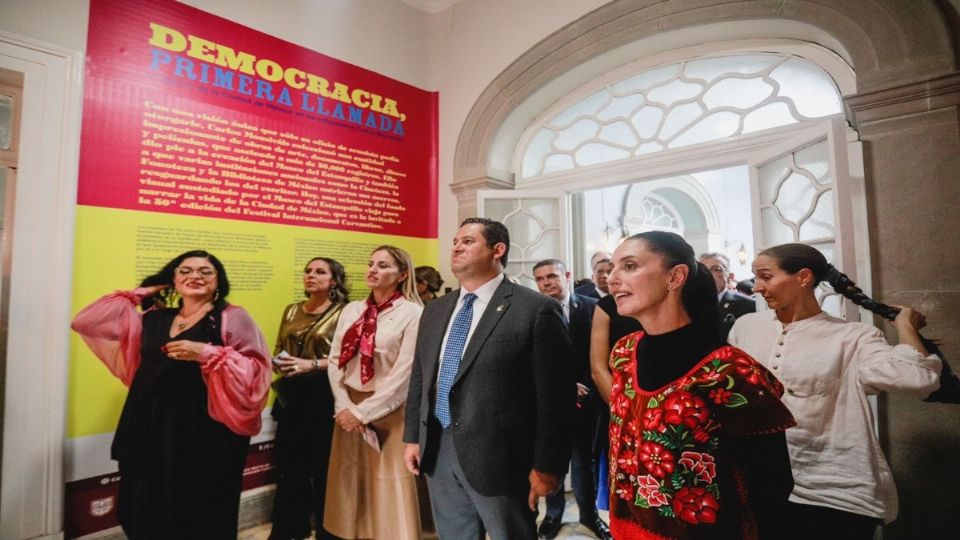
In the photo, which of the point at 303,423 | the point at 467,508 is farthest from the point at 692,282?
the point at 303,423

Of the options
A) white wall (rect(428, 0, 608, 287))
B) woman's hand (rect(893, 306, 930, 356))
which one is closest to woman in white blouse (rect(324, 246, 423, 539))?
white wall (rect(428, 0, 608, 287))

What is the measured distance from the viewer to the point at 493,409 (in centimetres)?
173

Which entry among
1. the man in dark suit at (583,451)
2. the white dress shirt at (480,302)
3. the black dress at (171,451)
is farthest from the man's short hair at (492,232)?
the black dress at (171,451)

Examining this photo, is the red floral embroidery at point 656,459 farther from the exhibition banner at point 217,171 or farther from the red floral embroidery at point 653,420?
the exhibition banner at point 217,171

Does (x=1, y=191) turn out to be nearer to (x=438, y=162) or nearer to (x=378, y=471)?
(x=378, y=471)

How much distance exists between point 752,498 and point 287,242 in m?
3.11

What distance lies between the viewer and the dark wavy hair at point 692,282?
1.19 meters

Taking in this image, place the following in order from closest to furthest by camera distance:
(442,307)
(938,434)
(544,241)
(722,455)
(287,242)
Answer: (722,455)
(442,307)
(938,434)
(287,242)
(544,241)

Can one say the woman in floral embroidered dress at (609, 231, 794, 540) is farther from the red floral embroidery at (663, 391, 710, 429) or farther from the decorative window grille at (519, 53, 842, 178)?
the decorative window grille at (519, 53, 842, 178)

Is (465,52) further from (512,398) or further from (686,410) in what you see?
(686,410)

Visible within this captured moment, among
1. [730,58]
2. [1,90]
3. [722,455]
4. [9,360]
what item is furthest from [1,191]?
[730,58]

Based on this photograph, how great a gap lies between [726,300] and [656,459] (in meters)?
2.51

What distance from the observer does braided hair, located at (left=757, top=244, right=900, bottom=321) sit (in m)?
1.72

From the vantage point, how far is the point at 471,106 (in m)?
4.34
